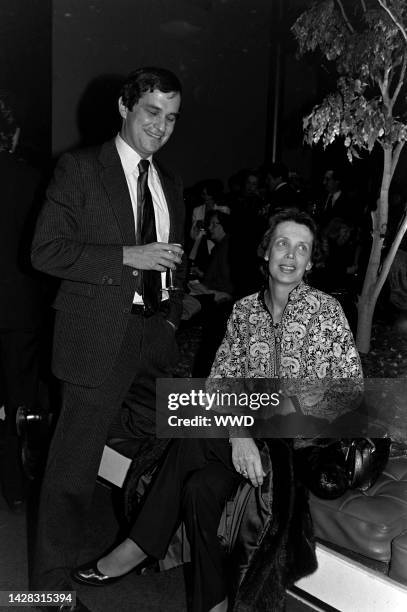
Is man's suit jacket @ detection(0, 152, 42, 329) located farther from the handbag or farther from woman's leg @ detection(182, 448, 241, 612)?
the handbag

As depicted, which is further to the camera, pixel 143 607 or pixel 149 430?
pixel 149 430

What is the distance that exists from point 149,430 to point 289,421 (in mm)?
762

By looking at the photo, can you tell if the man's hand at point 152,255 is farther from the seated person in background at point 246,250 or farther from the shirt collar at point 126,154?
the seated person in background at point 246,250

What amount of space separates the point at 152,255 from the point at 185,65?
23.4ft

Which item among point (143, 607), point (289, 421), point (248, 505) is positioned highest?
point (289, 421)

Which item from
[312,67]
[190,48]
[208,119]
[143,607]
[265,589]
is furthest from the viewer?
[312,67]

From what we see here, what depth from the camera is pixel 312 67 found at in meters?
10.1

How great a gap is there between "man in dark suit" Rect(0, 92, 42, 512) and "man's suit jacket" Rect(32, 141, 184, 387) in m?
0.47

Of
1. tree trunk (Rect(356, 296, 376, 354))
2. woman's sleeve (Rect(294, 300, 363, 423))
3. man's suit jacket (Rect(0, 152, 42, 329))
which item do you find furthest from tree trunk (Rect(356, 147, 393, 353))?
man's suit jacket (Rect(0, 152, 42, 329))

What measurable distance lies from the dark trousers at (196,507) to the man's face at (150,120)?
3.16 ft

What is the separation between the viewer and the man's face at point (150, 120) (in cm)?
207

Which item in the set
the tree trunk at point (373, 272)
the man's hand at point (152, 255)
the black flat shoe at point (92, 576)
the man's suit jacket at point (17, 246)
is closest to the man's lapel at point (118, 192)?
the man's hand at point (152, 255)

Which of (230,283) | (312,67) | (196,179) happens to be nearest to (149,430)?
(230,283)

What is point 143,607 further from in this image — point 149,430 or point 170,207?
point 170,207
